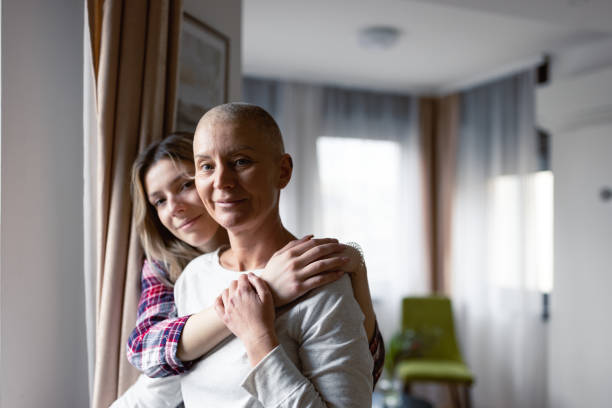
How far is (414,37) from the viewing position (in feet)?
10.8

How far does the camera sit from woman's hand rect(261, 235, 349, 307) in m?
0.90

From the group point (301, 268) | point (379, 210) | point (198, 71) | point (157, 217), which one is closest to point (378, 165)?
point (379, 210)

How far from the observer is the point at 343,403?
2.78 ft

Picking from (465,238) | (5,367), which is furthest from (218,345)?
(465,238)

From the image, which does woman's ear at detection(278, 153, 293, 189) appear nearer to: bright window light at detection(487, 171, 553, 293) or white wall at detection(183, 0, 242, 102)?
white wall at detection(183, 0, 242, 102)

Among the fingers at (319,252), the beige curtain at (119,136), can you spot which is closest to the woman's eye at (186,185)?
the beige curtain at (119,136)

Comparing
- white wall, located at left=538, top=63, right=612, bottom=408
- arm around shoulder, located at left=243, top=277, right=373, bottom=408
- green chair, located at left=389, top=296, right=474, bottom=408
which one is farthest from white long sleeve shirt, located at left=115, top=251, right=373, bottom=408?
green chair, located at left=389, top=296, right=474, bottom=408

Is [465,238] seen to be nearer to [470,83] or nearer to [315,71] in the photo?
[470,83]

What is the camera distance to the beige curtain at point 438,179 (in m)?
4.54

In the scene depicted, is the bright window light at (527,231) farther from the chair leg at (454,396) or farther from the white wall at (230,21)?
the white wall at (230,21)

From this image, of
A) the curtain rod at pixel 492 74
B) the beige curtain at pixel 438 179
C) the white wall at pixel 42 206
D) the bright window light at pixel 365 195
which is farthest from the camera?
the beige curtain at pixel 438 179

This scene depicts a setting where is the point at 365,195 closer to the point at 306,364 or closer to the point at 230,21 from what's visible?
the point at 230,21

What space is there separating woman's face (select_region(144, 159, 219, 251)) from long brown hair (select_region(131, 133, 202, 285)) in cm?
2

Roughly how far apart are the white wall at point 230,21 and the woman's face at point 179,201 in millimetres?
625
